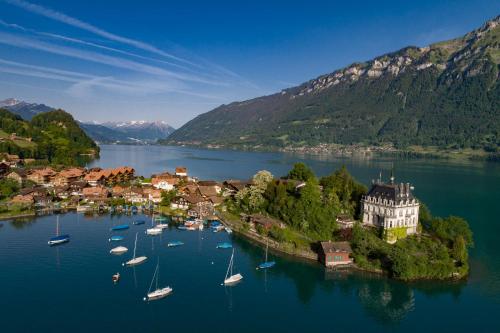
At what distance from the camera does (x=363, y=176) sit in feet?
472

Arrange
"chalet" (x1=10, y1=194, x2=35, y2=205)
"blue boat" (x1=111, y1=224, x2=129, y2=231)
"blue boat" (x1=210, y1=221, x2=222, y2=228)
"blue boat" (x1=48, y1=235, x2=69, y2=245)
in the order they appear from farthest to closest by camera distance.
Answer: "chalet" (x1=10, y1=194, x2=35, y2=205) → "blue boat" (x1=210, y1=221, x2=222, y2=228) → "blue boat" (x1=111, y1=224, x2=129, y2=231) → "blue boat" (x1=48, y1=235, x2=69, y2=245)

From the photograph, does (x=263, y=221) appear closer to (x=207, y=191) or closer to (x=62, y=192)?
(x=207, y=191)

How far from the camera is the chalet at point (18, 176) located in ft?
335

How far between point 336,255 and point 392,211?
11.1 m

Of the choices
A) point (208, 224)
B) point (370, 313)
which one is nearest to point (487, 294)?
point (370, 313)

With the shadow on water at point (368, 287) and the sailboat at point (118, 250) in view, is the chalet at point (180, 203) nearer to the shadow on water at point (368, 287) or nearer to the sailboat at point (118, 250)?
the sailboat at point (118, 250)

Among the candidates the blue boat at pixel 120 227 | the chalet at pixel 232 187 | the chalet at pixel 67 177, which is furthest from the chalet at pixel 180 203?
the chalet at pixel 67 177

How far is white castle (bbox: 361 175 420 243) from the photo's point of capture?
55531mm

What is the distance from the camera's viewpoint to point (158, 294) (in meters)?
42.8

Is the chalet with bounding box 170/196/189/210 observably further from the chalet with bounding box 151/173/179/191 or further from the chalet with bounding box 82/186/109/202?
the chalet with bounding box 82/186/109/202

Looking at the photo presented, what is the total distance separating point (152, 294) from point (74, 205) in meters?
49.2

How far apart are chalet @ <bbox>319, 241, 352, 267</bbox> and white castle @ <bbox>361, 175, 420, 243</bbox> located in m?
6.83

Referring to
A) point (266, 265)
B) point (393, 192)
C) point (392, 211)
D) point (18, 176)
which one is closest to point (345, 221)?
point (392, 211)

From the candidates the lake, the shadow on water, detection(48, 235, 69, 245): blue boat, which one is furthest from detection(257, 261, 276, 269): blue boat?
detection(48, 235, 69, 245): blue boat
